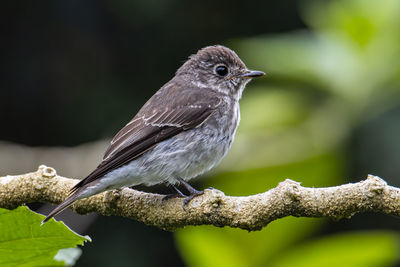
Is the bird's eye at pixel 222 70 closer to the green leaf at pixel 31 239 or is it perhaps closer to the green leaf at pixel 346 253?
the green leaf at pixel 346 253

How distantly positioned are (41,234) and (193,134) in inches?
86.0

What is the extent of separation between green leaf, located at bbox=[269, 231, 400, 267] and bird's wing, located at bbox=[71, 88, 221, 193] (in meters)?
1.32

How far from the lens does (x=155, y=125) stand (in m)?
4.07

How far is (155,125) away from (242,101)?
4.40ft

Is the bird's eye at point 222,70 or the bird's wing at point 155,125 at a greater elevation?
the bird's eye at point 222,70

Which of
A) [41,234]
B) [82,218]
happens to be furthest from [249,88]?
[41,234]

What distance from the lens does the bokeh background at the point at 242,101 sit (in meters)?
3.05

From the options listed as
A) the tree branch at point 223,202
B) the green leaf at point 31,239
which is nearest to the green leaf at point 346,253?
the tree branch at point 223,202

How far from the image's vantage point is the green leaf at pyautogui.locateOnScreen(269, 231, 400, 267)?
8.94 ft

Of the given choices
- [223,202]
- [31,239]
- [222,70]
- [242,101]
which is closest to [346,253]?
[223,202]

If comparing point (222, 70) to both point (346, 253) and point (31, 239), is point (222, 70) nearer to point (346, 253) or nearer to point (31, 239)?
point (346, 253)

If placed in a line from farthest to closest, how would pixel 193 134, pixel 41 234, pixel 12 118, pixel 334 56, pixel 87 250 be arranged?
1. pixel 12 118
2. pixel 87 250
3. pixel 334 56
4. pixel 193 134
5. pixel 41 234

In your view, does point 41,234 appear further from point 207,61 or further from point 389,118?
point 389,118

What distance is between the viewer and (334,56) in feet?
14.8
